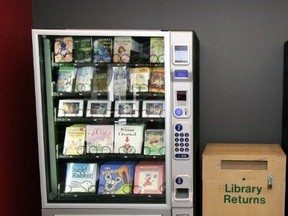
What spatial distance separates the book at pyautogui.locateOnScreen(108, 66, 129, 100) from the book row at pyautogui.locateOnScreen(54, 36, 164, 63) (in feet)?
0.24

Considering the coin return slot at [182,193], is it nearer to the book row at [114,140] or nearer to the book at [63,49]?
the book row at [114,140]

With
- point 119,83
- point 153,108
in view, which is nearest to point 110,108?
point 119,83

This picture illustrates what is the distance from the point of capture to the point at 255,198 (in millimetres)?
2387

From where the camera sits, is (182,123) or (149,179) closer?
(182,123)

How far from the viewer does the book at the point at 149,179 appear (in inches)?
94.7

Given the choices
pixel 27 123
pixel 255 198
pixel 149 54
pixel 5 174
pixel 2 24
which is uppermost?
pixel 2 24

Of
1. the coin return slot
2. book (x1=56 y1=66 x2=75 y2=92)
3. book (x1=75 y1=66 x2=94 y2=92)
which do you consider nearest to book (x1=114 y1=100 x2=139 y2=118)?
book (x1=75 y1=66 x2=94 y2=92)

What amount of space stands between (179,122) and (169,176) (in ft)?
1.16

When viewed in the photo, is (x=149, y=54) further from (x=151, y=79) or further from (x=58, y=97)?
(x=58, y=97)

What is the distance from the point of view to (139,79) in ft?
7.78

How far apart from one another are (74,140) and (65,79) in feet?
1.38

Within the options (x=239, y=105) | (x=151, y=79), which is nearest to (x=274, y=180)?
(x=239, y=105)

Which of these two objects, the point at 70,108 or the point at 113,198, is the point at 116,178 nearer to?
the point at 113,198

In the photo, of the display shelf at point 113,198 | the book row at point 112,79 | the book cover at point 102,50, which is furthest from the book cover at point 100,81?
the display shelf at point 113,198
